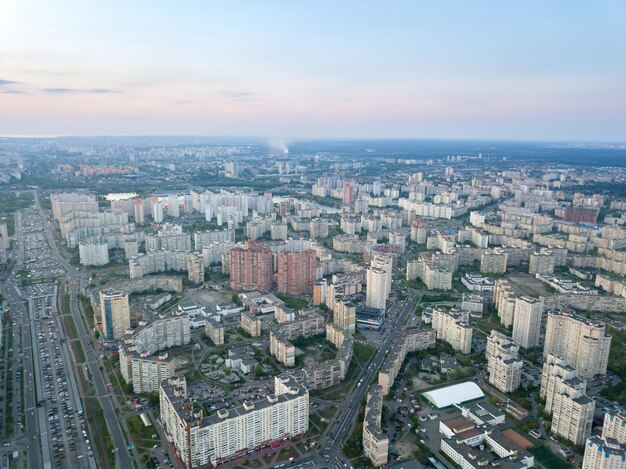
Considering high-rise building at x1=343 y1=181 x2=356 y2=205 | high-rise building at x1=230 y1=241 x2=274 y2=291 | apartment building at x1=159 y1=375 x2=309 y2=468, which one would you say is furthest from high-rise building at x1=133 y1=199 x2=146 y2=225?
apartment building at x1=159 y1=375 x2=309 y2=468

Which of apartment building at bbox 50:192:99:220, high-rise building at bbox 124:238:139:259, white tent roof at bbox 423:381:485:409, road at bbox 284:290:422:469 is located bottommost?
road at bbox 284:290:422:469

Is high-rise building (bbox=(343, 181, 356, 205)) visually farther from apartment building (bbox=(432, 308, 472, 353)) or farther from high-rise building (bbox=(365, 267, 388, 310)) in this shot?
apartment building (bbox=(432, 308, 472, 353))

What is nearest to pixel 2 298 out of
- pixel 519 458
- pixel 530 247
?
pixel 519 458

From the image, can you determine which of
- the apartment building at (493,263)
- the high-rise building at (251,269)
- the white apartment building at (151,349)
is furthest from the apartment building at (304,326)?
the apartment building at (493,263)

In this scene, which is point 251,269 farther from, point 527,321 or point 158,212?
point 158,212

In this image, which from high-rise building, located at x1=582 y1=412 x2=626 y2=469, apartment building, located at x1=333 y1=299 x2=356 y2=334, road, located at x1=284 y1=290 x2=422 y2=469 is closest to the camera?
high-rise building, located at x1=582 y1=412 x2=626 y2=469

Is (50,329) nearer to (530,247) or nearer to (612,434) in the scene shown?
(612,434)
